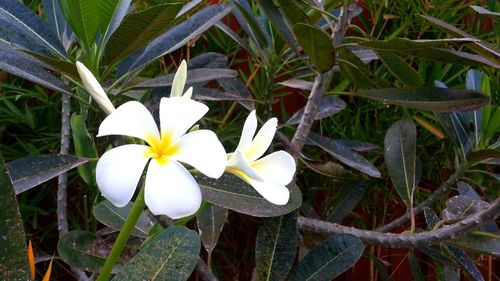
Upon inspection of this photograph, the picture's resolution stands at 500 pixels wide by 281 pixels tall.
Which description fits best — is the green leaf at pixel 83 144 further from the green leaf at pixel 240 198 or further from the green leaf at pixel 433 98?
the green leaf at pixel 433 98

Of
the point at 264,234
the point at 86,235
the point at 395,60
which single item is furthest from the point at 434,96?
the point at 86,235

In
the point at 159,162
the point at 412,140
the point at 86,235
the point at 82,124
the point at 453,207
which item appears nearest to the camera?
the point at 159,162

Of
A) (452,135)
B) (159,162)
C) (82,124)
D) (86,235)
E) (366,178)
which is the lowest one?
(366,178)

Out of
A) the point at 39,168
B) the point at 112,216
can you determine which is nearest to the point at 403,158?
the point at 112,216

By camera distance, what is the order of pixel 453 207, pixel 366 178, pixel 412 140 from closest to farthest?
pixel 453 207, pixel 412 140, pixel 366 178

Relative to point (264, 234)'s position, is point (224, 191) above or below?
above

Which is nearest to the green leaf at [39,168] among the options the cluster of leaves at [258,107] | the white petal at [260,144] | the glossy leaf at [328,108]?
the cluster of leaves at [258,107]

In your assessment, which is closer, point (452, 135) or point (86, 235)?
point (86, 235)

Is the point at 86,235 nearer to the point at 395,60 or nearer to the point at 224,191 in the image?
the point at 224,191
